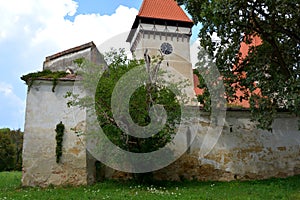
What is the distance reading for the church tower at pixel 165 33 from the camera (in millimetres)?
27328

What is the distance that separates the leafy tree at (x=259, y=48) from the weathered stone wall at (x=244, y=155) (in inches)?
59.3

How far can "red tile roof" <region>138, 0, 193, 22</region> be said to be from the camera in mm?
27922

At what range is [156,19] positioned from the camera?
2775 cm

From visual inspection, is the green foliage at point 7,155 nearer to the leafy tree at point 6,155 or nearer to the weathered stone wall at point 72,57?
the leafy tree at point 6,155

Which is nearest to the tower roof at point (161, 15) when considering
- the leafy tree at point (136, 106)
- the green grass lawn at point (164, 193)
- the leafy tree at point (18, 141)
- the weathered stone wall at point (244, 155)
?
the leafy tree at point (18, 141)

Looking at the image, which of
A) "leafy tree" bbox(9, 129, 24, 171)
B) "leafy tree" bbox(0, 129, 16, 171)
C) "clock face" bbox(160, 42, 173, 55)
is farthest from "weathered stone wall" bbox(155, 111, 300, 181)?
"leafy tree" bbox(9, 129, 24, 171)

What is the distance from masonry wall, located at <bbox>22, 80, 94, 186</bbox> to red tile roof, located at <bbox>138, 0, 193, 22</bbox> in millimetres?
19633

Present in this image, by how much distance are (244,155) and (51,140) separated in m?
6.44

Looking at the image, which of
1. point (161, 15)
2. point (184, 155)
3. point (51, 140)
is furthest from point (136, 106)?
point (161, 15)

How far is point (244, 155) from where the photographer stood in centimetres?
1008

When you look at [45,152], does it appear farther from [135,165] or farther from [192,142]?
[192,142]

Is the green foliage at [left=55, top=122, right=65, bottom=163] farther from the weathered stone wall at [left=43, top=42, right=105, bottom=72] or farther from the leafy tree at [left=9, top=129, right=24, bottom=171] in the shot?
the leafy tree at [left=9, top=129, right=24, bottom=171]

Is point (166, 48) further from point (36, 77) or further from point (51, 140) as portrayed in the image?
point (51, 140)

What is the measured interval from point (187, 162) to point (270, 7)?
534 centimetres
